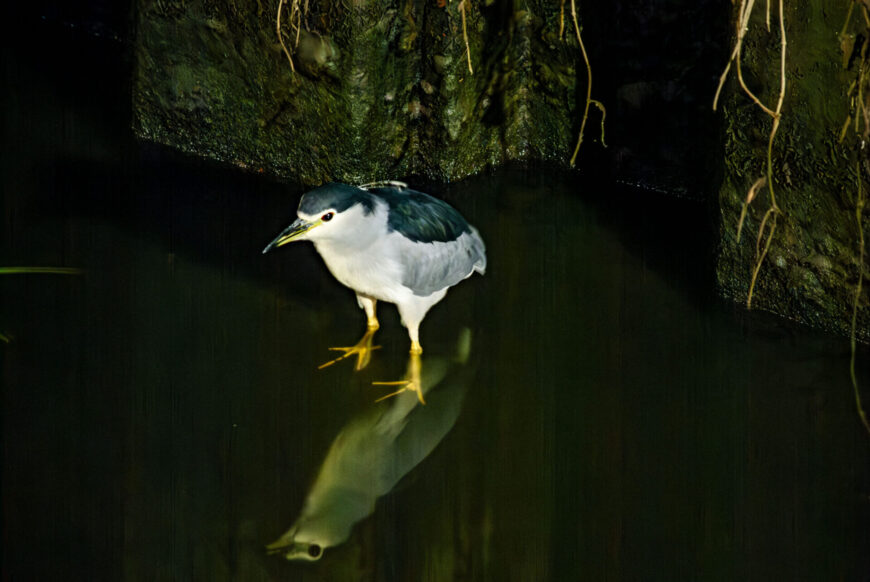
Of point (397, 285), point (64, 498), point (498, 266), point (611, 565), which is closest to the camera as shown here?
point (611, 565)

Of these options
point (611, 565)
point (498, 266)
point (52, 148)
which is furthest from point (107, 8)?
point (611, 565)

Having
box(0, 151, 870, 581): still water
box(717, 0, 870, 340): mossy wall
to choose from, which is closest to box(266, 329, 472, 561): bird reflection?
box(0, 151, 870, 581): still water

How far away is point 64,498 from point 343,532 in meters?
0.78

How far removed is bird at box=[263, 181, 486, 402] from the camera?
141 inches

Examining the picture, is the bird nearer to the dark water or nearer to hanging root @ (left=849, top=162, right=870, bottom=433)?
the dark water

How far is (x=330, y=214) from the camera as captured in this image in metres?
3.56

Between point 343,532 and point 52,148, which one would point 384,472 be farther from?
point 52,148

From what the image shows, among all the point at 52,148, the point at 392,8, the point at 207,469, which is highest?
the point at 392,8

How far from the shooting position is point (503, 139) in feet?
16.9

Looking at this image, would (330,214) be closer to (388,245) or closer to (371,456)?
(388,245)

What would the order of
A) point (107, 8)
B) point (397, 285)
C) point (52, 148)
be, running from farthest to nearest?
point (107, 8) → point (52, 148) → point (397, 285)

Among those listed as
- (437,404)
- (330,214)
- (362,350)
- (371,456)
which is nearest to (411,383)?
(437,404)

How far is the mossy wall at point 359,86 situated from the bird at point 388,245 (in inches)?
36.3

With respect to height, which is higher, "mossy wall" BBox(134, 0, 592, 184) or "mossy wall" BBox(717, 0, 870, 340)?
"mossy wall" BBox(134, 0, 592, 184)
